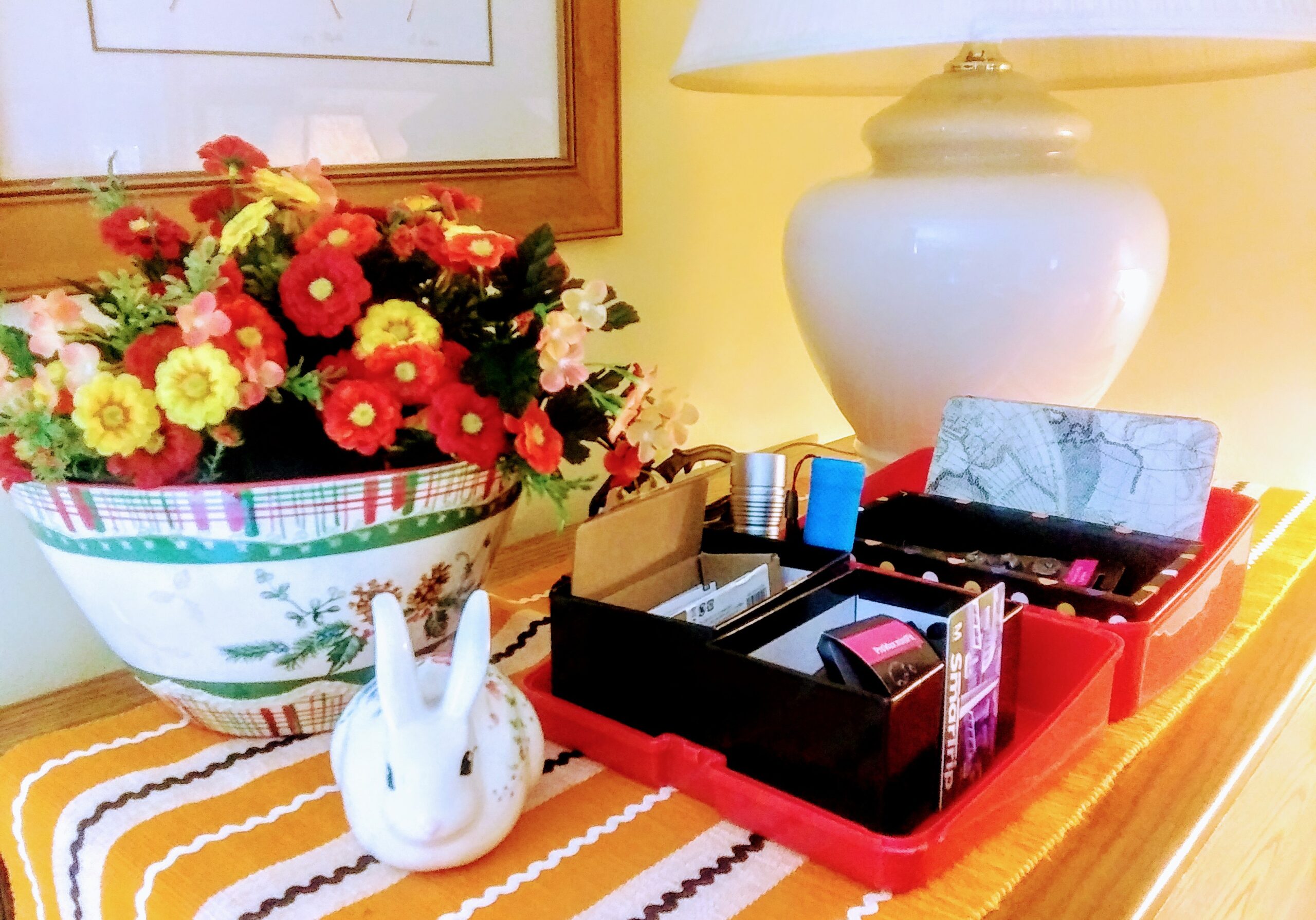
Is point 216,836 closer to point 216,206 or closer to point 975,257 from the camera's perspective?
point 216,206

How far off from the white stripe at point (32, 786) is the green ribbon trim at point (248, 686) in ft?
0.17

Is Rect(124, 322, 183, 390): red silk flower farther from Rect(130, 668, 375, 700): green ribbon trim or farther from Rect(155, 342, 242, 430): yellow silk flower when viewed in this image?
Rect(130, 668, 375, 700): green ribbon trim

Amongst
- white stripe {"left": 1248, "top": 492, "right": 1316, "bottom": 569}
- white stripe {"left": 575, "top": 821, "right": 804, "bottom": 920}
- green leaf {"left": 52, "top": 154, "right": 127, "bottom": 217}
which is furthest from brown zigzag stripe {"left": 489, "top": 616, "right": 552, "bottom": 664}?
white stripe {"left": 1248, "top": 492, "right": 1316, "bottom": 569}

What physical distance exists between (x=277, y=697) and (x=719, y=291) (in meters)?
0.69

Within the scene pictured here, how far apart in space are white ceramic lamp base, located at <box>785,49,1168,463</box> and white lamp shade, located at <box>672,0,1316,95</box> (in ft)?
0.26

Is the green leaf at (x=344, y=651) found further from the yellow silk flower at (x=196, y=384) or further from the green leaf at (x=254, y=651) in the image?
the yellow silk flower at (x=196, y=384)

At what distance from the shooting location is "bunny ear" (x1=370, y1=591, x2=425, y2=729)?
0.40m

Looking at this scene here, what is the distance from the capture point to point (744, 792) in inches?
18.1

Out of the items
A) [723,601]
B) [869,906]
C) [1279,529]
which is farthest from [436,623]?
[1279,529]

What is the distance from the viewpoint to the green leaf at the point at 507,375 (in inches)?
18.9

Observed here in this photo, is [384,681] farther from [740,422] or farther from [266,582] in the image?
[740,422]

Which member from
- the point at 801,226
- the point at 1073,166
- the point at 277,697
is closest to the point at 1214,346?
the point at 1073,166

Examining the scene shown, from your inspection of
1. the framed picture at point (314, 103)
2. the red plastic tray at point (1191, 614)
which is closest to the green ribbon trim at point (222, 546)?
the framed picture at point (314, 103)

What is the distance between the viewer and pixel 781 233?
45.4 inches
